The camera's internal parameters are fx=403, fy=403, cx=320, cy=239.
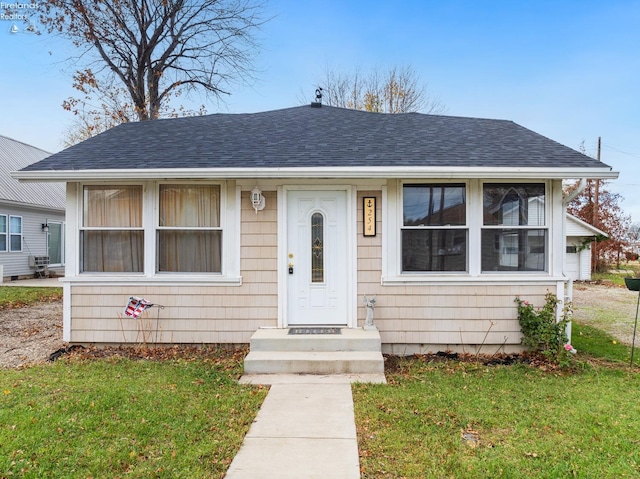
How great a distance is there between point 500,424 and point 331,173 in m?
3.43

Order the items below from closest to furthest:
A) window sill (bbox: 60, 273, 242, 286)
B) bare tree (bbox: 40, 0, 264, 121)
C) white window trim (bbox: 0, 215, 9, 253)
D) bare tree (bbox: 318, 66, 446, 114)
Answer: window sill (bbox: 60, 273, 242, 286) → white window trim (bbox: 0, 215, 9, 253) → bare tree (bbox: 40, 0, 264, 121) → bare tree (bbox: 318, 66, 446, 114)

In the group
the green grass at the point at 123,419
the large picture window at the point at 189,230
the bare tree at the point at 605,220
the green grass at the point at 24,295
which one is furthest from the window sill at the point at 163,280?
the bare tree at the point at 605,220

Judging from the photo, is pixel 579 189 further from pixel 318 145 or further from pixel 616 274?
pixel 616 274

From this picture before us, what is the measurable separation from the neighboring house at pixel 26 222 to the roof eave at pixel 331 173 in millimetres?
10380

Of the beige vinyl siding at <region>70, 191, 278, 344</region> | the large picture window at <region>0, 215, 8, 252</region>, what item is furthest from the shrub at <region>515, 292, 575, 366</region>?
the large picture window at <region>0, 215, 8, 252</region>

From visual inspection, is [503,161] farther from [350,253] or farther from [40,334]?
[40,334]

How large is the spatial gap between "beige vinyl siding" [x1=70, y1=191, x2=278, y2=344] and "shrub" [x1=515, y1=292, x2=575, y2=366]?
348 cm

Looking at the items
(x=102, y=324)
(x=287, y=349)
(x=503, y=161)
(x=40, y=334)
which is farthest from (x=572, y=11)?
(x=40, y=334)

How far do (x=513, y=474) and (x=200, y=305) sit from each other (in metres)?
4.39

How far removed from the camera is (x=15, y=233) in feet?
48.8

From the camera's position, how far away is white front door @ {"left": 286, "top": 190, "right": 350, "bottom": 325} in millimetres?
5844

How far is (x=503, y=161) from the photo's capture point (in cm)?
552

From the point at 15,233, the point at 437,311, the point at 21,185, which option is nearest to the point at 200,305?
the point at 437,311

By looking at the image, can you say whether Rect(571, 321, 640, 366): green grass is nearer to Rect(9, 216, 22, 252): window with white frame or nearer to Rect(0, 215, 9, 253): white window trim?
Rect(0, 215, 9, 253): white window trim
